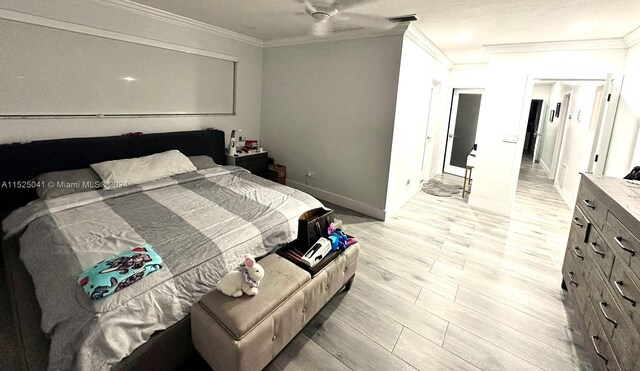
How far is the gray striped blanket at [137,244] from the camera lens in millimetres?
1333

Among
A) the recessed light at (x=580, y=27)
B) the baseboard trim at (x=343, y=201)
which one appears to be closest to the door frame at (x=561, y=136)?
the recessed light at (x=580, y=27)

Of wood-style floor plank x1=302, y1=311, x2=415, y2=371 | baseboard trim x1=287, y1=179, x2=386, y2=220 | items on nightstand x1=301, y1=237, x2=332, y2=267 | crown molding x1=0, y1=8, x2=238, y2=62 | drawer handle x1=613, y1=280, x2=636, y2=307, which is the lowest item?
wood-style floor plank x1=302, y1=311, x2=415, y2=371

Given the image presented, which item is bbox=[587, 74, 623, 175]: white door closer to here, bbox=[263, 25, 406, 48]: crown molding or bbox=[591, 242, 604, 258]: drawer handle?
bbox=[591, 242, 604, 258]: drawer handle

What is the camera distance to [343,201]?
14.2 ft

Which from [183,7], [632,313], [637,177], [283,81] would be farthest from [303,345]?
[283,81]

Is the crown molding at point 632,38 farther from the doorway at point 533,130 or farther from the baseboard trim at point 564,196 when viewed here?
the doorway at point 533,130

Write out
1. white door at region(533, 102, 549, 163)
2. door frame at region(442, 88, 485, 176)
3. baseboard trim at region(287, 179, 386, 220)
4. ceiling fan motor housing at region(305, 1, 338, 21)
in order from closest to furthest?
ceiling fan motor housing at region(305, 1, 338, 21)
baseboard trim at region(287, 179, 386, 220)
door frame at region(442, 88, 485, 176)
white door at region(533, 102, 549, 163)

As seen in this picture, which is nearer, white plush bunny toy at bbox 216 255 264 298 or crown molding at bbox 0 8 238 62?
white plush bunny toy at bbox 216 255 264 298

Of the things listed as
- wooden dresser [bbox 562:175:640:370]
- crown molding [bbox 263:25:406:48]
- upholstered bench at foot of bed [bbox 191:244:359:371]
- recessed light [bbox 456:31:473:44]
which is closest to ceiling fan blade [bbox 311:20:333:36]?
crown molding [bbox 263:25:406:48]

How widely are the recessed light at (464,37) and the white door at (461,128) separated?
234cm

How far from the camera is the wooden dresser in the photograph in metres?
1.43

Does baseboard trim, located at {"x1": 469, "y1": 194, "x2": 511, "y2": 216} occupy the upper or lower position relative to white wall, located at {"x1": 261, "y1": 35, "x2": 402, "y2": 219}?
lower

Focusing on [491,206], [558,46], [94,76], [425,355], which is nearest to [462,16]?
[558,46]

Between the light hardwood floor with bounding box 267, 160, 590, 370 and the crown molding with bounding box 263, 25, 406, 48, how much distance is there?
2.30m
